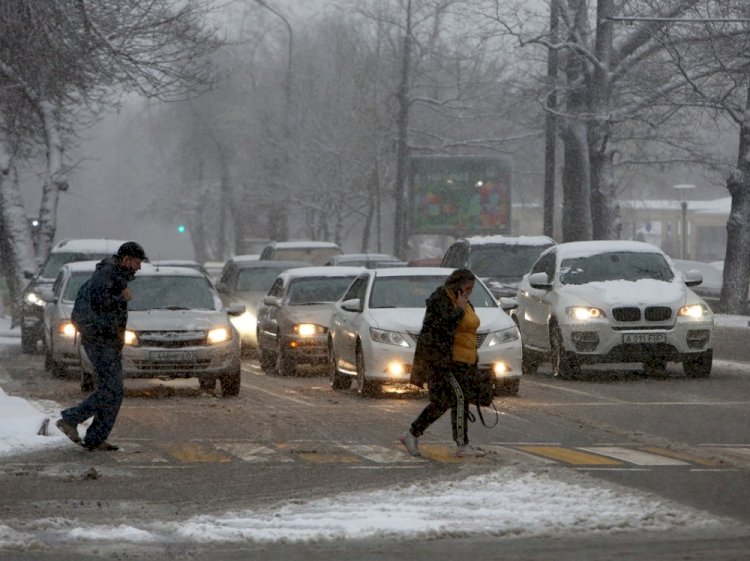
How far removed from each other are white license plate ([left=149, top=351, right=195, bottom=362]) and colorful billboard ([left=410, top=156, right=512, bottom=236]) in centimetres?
3267

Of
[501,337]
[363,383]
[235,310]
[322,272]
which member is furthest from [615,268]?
[235,310]

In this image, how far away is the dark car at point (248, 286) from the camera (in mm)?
30641

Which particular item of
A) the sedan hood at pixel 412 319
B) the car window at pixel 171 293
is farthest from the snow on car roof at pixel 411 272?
the car window at pixel 171 293

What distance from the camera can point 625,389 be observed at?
21.3 m

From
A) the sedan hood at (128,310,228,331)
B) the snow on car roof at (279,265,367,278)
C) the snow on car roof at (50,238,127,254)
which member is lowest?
the sedan hood at (128,310,228,331)

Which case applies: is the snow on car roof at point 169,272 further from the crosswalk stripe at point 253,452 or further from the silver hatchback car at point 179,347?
the crosswalk stripe at point 253,452

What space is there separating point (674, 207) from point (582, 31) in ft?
232

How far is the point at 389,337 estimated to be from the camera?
20.0 m

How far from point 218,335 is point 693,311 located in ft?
20.3

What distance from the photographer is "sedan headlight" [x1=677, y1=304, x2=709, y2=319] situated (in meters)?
22.7

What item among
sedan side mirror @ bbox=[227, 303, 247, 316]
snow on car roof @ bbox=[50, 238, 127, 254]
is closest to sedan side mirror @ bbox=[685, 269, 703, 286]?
sedan side mirror @ bbox=[227, 303, 247, 316]

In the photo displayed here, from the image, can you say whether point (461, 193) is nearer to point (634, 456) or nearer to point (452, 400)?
point (634, 456)

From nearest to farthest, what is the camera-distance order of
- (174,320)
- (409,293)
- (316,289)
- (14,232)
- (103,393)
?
(103,393)
(174,320)
(409,293)
(316,289)
(14,232)

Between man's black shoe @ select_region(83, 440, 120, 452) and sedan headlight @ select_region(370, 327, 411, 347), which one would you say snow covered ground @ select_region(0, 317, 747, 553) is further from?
sedan headlight @ select_region(370, 327, 411, 347)
